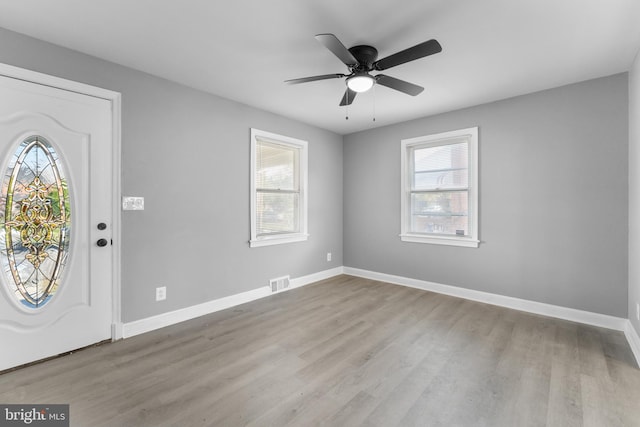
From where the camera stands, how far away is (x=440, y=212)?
4.22m

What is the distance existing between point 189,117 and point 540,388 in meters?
4.02

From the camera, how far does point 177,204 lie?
3121 millimetres

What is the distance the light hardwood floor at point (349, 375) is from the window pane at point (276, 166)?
1.95 m

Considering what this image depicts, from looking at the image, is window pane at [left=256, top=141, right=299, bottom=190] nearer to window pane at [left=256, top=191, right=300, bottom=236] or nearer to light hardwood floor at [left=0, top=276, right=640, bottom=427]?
window pane at [left=256, top=191, right=300, bottom=236]

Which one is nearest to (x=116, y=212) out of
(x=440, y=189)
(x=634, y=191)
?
(x=440, y=189)

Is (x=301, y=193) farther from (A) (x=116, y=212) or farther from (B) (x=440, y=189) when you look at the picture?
(A) (x=116, y=212)

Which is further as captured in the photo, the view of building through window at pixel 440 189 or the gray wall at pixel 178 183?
the view of building through window at pixel 440 189

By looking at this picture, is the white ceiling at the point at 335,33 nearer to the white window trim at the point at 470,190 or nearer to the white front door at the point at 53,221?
the white front door at the point at 53,221

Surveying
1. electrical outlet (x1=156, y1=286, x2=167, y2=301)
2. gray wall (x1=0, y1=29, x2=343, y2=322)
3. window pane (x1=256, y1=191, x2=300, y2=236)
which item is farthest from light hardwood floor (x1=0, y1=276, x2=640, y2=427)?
window pane (x1=256, y1=191, x2=300, y2=236)

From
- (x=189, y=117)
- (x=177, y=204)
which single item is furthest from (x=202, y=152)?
(x=177, y=204)

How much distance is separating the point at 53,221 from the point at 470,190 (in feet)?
15.1

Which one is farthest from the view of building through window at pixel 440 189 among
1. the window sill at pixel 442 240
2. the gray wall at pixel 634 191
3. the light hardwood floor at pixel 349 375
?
the gray wall at pixel 634 191

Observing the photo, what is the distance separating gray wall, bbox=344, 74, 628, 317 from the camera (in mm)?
2924

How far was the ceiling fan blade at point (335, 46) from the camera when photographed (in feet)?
5.98
